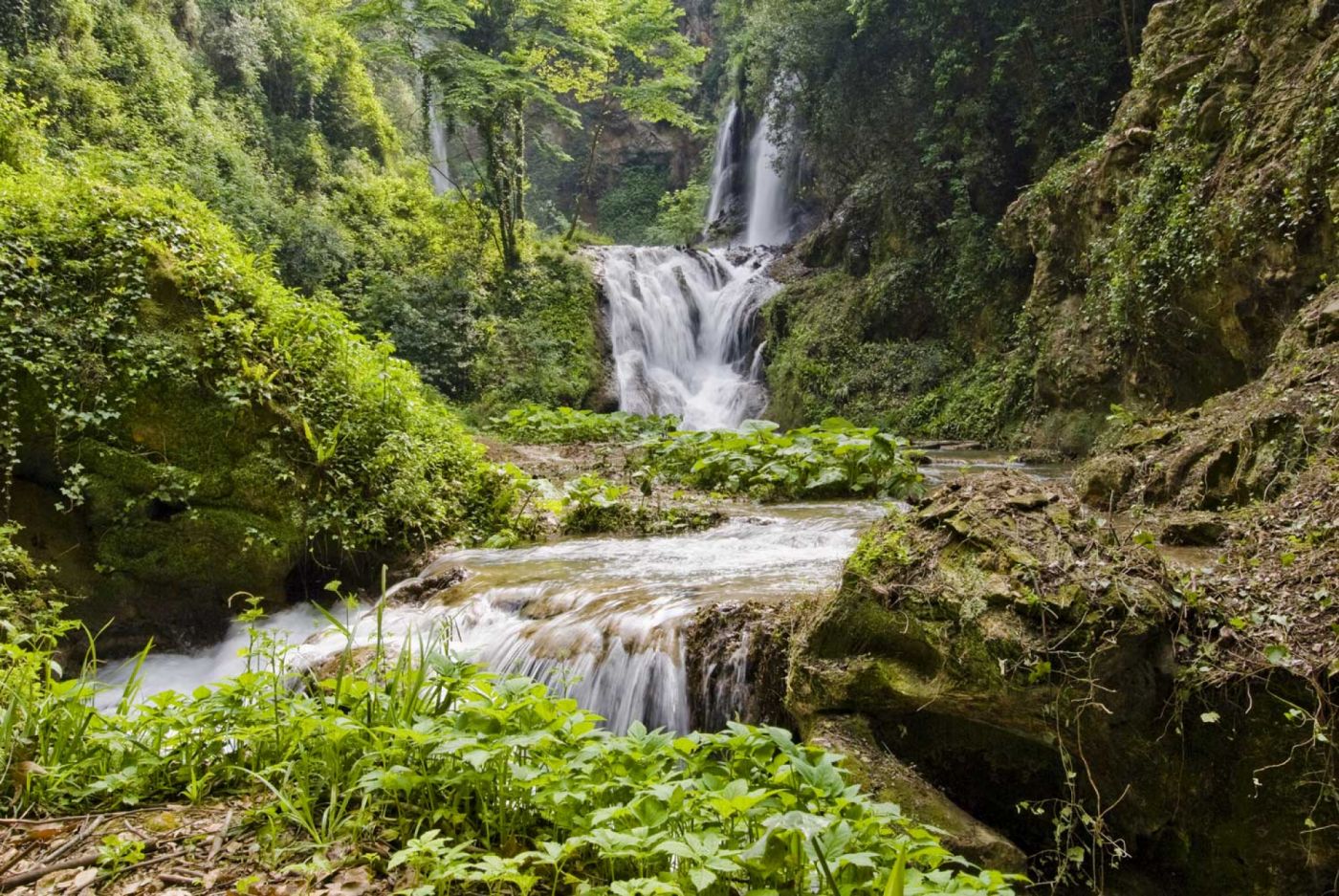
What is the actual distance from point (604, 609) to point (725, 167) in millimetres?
23714

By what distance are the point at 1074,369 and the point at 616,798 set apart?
35.4 ft

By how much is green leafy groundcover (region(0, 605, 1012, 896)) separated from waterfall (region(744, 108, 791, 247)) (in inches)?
867

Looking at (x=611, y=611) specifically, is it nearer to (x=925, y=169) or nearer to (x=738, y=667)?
(x=738, y=667)

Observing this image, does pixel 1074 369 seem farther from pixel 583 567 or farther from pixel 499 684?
pixel 499 684

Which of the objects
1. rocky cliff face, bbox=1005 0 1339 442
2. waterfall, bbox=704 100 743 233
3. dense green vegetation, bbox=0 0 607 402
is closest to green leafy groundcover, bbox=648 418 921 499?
rocky cliff face, bbox=1005 0 1339 442

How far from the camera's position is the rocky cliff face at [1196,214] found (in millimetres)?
6934

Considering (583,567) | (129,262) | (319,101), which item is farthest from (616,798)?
(319,101)

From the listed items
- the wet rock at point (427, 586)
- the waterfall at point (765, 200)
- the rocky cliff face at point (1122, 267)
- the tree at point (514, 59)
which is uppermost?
the tree at point (514, 59)

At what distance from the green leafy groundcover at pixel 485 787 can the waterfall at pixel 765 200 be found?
2201 cm

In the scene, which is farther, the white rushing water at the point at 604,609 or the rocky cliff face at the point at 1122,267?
the rocky cliff face at the point at 1122,267

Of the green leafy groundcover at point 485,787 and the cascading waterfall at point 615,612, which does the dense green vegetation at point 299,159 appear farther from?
the green leafy groundcover at point 485,787

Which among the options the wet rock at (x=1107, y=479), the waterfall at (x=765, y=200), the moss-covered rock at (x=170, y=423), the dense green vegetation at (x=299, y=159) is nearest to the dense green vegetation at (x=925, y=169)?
the waterfall at (x=765, y=200)

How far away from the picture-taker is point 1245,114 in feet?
25.9

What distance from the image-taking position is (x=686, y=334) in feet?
64.7
